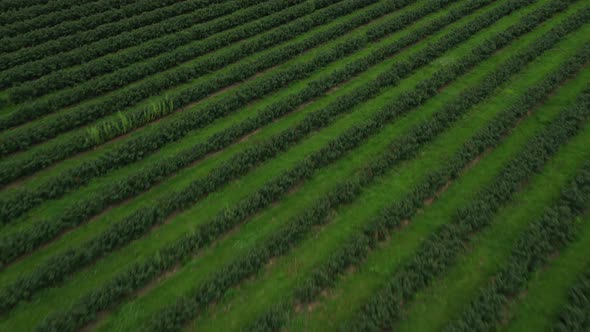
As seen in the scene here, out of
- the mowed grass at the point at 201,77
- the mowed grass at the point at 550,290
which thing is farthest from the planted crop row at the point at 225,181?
the mowed grass at the point at 550,290

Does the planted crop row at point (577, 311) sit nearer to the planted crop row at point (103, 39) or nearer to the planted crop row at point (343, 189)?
the planted crop row at point (343, 189)

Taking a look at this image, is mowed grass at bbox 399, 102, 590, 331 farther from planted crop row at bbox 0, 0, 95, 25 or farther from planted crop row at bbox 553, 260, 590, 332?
planted crop row at bbox 0, 0, 95, 25

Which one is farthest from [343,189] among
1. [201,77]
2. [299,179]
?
[201,77]

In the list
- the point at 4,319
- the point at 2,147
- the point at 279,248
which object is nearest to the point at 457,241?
the point at 279,248

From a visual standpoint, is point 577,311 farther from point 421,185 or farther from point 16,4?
point 16,4

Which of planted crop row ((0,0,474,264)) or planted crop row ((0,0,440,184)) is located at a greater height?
planted crop row ((0,0,440,184))

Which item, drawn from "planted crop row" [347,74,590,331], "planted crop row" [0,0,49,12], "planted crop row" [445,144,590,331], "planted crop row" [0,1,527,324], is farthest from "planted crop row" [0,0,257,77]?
"planted crop row" [445,144,590,331]
